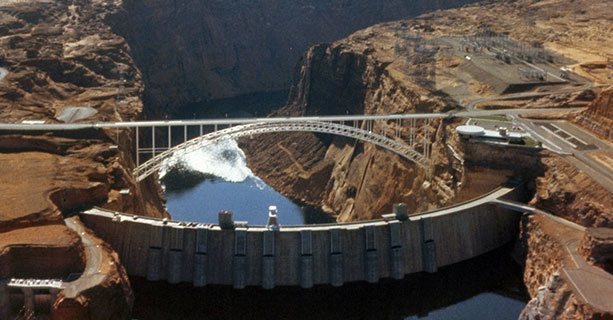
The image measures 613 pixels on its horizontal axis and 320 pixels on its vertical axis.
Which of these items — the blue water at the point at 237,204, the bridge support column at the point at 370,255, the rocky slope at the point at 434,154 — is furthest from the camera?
the blue water at the point at 237,204

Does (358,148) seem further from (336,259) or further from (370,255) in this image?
(336,259)

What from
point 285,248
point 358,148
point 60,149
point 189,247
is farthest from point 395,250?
point 358,148

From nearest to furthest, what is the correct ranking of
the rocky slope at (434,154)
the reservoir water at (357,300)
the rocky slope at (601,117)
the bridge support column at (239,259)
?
the reservoir water at (357,300) < the rocky slope at (434,154) < the bridge support column at (239,259) < the rocky slope at (601,117)

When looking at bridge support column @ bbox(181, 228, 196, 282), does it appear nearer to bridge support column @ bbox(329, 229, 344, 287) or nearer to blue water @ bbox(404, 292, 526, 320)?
bridge support column @ bbox(329, 229, 344, 287)

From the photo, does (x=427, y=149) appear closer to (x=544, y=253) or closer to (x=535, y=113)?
(x=535, y=113)

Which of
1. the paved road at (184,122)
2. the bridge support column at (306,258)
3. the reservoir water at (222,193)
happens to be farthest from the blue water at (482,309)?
the reservoir water at (222,193)

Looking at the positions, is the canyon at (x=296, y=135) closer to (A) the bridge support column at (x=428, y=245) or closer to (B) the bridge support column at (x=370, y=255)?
(A) the bridge support column at (x=428, y=245)
